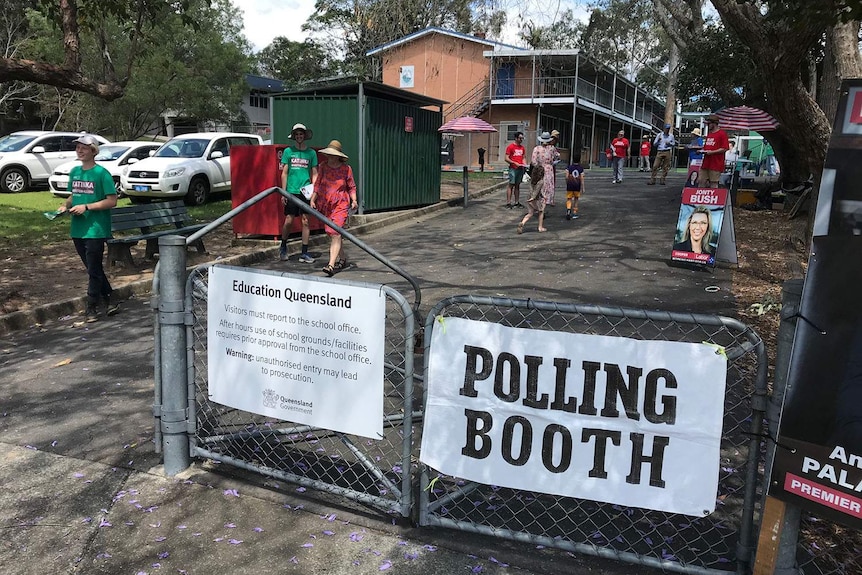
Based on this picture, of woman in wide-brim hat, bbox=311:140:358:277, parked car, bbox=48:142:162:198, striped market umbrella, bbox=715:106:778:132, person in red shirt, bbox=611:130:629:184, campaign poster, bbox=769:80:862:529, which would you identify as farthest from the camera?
person in red shirt, bbox=611:130:629:184

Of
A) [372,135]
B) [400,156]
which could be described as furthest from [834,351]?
[400,156]

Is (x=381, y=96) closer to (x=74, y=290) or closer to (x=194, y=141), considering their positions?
(x=194, y=141)

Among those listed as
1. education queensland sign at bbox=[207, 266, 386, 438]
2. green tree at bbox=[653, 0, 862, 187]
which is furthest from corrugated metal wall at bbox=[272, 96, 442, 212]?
education queensland sign at bbox=[207, 266, 386, 438]

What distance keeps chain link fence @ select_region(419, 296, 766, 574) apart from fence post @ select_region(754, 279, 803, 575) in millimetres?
91

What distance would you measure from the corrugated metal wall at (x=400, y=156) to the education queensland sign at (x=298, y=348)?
1043 cm

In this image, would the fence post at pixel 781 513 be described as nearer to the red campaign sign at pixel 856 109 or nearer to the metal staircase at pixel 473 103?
the red campaign sign at pixel 856 109

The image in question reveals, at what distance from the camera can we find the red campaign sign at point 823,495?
2.21 metres

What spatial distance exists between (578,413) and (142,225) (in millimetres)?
8365

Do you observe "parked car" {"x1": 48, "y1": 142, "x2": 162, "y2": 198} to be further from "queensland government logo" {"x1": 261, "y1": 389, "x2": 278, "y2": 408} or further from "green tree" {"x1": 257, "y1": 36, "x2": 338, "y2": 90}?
"green tree" {"x1": 257, "y1": 36, "x2": 338, "y2": 90}

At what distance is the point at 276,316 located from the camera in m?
3.31

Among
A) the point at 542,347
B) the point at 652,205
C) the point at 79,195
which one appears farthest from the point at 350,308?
the point at 652,205

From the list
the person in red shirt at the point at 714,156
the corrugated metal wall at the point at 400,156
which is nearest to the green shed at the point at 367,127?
the corrugated metal wall at the point at 400,156

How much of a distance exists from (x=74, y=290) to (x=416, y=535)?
21.5 feet

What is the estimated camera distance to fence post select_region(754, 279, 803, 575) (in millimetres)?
2445
